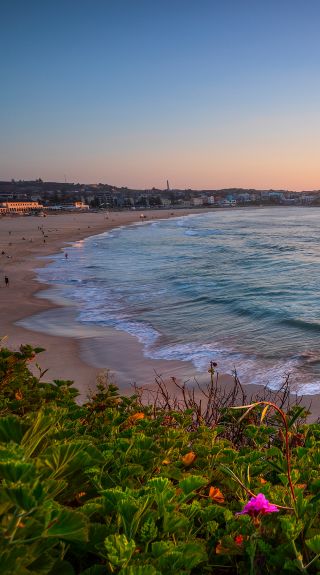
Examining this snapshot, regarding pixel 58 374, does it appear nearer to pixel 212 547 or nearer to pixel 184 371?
pixel 184 371

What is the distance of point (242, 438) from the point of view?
3.48m

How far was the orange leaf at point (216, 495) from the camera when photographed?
178 centimetres

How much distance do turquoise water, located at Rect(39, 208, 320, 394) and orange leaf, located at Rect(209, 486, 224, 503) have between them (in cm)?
774

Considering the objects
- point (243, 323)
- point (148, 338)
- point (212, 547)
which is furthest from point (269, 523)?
point (243, 323)

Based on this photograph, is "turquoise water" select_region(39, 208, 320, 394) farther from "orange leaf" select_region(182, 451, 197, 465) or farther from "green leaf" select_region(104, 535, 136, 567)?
"green leaf" select_region(104, 535, 136, 567)

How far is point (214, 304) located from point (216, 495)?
15.7 meters

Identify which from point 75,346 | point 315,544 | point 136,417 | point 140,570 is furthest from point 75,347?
point 140,570

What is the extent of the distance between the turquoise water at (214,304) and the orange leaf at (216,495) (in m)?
7.74

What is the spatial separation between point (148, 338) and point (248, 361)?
3129 mm

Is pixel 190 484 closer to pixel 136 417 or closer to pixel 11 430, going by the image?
pixel 11 430

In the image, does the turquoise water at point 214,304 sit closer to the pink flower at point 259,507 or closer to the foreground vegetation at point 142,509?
the foreground vegetation at point 142,509

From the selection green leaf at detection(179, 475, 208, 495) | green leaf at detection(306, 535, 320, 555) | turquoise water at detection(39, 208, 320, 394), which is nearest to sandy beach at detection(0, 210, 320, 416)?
turquoise water at detection(39, 208, 320, 394)

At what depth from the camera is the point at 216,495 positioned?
5.87 feet

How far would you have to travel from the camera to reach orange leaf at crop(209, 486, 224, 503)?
1.78m
